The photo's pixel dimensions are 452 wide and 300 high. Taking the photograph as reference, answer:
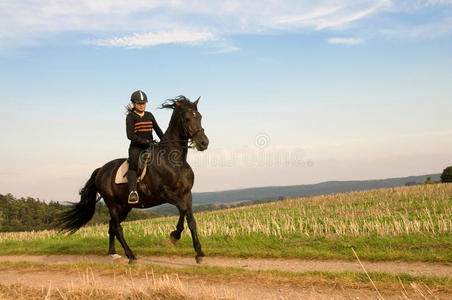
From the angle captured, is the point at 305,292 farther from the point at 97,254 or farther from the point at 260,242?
the point at 97,254

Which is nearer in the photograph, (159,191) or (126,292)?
(126,292)

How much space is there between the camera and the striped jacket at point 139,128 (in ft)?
34.1

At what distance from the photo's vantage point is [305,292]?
6605 mm

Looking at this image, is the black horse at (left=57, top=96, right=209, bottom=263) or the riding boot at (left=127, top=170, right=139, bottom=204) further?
the riding boot at (left=127, top=170, right=139, bottom=204)

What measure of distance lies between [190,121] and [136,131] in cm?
196

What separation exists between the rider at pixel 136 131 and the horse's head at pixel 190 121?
104cm

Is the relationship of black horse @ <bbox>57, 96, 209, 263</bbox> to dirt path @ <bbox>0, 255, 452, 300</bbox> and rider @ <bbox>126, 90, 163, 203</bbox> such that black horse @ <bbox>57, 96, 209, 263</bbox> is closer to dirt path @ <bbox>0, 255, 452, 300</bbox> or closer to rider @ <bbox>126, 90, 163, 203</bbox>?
rider @ <bbox>126, 90, 163, 203</bbox>

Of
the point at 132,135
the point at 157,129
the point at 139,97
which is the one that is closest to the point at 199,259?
the point at 132,135

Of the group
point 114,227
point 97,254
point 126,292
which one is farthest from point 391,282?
point 97,254

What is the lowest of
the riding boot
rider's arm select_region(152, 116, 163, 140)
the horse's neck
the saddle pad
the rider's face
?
the riding boot

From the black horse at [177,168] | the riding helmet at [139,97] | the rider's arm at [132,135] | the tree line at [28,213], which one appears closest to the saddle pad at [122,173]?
the black horse at [177,168]

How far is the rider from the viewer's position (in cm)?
1051

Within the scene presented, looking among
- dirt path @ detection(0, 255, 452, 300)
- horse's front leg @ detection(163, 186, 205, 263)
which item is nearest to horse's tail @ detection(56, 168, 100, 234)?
dirt path @ detection(0, 255, 452, 300)

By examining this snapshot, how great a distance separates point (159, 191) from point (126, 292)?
3830mm
